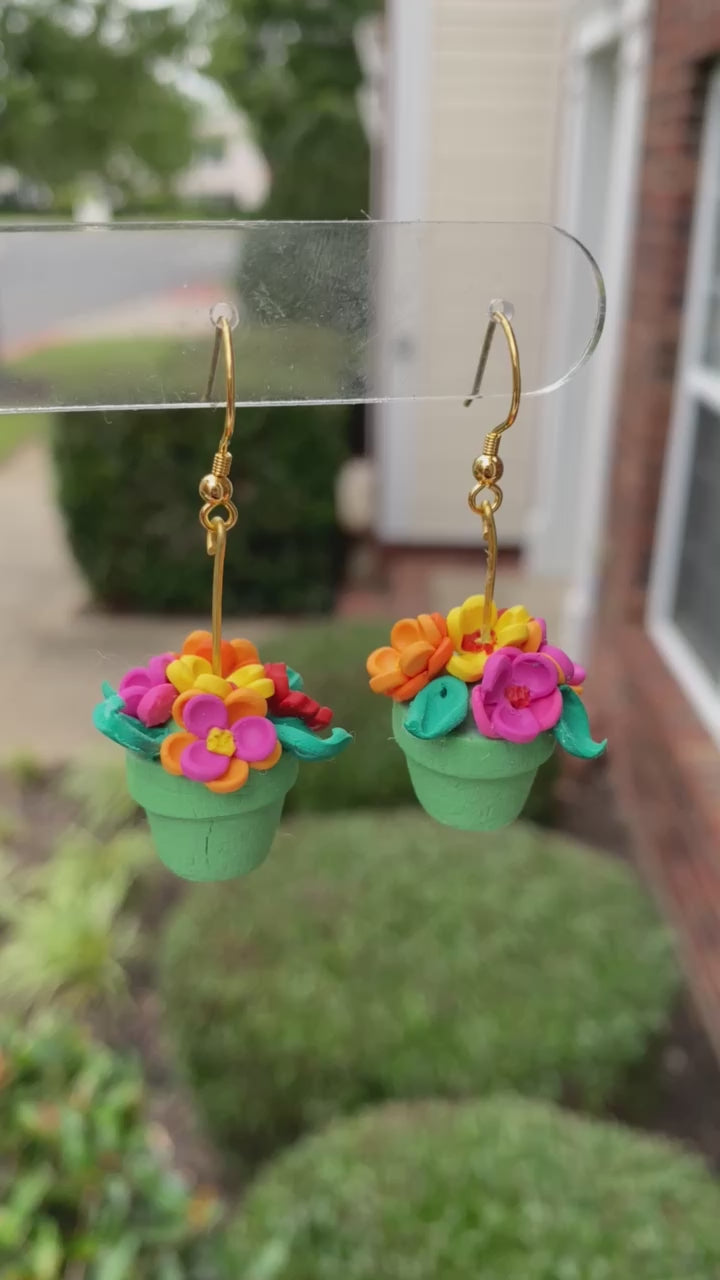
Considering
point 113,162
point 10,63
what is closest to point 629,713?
point 10,63

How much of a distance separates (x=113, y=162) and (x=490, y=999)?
1246 cm

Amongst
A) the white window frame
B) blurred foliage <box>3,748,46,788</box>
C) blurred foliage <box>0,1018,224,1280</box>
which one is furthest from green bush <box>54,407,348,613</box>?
blurred foliage <box>0,1018,224,1280</box>

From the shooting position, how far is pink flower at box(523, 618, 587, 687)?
100 cm

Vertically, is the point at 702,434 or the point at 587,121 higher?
the point at 587,121

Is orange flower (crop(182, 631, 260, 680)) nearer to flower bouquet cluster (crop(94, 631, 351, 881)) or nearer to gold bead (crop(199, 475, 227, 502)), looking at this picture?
flower bouquet cluster (crop(94, 631, 351, 881))

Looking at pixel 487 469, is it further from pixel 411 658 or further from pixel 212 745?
pixel 212 745

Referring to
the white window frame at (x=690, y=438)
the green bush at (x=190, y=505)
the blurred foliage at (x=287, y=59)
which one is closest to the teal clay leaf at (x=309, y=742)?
the white window frame at (x=690, y=438)

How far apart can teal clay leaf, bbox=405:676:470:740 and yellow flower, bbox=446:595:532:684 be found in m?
0.02

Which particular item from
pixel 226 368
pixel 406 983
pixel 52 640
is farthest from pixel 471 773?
pixel 52 640

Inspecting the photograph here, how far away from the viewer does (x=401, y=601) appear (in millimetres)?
5559

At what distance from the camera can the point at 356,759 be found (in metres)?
3.44

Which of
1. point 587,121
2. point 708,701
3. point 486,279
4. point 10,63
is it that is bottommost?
point 708,701

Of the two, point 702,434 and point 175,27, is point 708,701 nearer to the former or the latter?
point 702,434

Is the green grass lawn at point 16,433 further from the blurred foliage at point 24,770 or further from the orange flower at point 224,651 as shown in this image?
the orange flower at point 224,651
